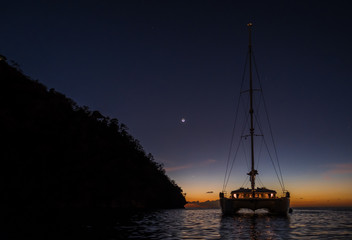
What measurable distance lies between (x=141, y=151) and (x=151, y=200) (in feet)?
86.8

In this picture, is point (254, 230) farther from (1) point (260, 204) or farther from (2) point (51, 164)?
(2) point (51, 164)

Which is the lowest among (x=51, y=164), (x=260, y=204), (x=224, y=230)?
(x=224, y=230)

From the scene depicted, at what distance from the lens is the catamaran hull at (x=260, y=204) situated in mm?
43062

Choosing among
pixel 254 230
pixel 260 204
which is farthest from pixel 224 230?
pixel 260 204

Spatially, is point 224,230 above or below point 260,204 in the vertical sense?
below

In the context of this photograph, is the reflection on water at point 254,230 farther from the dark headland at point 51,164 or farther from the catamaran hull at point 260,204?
the dark headland at point 51,164

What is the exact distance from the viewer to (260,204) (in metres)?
43.1

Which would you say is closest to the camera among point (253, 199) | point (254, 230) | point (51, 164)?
point (254, 230)

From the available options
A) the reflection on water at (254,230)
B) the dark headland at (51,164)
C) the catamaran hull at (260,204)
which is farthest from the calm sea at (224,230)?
the dark headland at (51,164)

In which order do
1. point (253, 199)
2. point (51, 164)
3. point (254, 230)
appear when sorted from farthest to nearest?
point (51, 164) → point (253, 199) → point (254, 230)

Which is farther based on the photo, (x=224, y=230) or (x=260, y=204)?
(x=260, y=204)

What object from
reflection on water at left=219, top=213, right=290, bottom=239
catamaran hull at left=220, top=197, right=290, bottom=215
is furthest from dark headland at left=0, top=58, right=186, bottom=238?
reflection on water at left=219, top=213, right=290, bottom=239

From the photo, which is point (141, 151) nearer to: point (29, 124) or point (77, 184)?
point (77, 184)

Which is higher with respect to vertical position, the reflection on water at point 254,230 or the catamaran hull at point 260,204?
the catamaran hull at point 260,204
